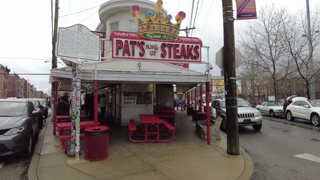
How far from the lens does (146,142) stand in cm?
722

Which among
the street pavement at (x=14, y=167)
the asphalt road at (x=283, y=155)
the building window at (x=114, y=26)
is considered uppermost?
the building window at (x=114, y=26)

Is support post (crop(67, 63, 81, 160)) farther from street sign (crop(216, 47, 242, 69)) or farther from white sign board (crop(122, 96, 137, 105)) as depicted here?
white sign board (crop(122, 96, 137, 105))

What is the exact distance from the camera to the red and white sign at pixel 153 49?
6.63m

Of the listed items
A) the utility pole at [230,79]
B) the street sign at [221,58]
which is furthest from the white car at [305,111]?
the utility pole at [230,79]

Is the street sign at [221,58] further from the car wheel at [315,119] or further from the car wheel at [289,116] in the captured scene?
the car wheel at [289,116]

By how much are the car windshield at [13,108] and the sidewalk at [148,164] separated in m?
1.26

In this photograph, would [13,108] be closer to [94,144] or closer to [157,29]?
[94,144]

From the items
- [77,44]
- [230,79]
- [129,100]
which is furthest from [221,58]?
[129,100]

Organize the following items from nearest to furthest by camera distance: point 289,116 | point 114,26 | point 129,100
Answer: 1. point 129,100
2. point 114,26
3. point 289,116

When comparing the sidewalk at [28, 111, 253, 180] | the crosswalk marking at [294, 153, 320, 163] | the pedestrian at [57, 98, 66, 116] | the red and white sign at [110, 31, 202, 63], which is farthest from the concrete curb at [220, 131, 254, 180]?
the pedestrian at [57, 98, 66, 116]

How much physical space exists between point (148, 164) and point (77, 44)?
3.42 meters

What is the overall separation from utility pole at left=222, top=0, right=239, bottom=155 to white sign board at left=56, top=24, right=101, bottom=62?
3.54 meters

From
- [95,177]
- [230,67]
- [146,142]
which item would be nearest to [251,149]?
[230,67]

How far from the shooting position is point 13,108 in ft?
21.0
